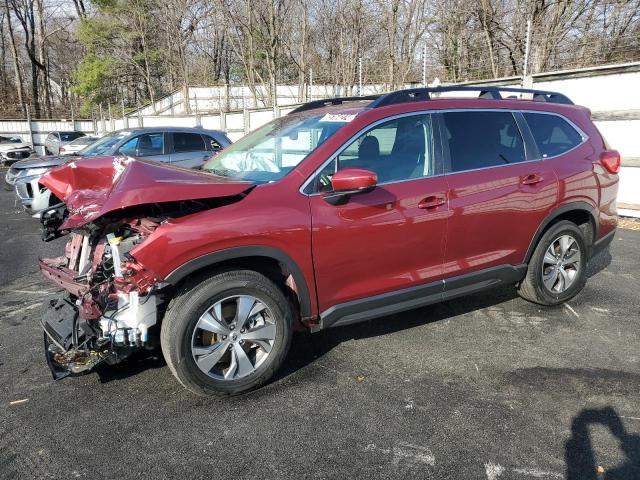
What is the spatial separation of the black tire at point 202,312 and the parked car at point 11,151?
24.4 metres

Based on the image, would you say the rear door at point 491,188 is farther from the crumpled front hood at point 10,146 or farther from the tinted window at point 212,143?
the crumpled front hood at point 10,146

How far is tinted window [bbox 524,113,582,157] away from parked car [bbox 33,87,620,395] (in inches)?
0.8

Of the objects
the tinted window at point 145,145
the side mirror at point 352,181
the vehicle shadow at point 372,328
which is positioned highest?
the tinted window at point 145,145

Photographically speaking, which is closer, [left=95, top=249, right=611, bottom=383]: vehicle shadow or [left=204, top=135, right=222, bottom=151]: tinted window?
[left=95, top=249, right=611, bottom=383]: vehicle shadow

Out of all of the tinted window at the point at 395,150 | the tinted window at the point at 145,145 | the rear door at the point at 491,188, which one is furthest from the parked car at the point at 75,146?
the rear door at the point at 491,188

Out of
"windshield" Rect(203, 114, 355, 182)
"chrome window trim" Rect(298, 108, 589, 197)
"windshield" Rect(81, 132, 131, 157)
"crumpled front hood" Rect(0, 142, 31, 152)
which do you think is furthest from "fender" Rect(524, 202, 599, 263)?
"crumpled front hood" Rect(0, 142, 31, 152)

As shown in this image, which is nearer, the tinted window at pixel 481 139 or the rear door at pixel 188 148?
the tinted window at pixel 481 139

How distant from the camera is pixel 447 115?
A: 3.70 meters

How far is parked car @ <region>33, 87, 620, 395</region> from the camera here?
9.27ft

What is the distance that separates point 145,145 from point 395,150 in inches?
295

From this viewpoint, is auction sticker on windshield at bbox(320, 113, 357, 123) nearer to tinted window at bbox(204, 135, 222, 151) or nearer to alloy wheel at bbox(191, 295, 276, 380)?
alloy wheel at bbox(191, 295, 276, 380)

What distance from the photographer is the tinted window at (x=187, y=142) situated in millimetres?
9945

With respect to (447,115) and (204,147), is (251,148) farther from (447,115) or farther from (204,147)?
(204,147)

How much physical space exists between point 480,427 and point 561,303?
2.32m
